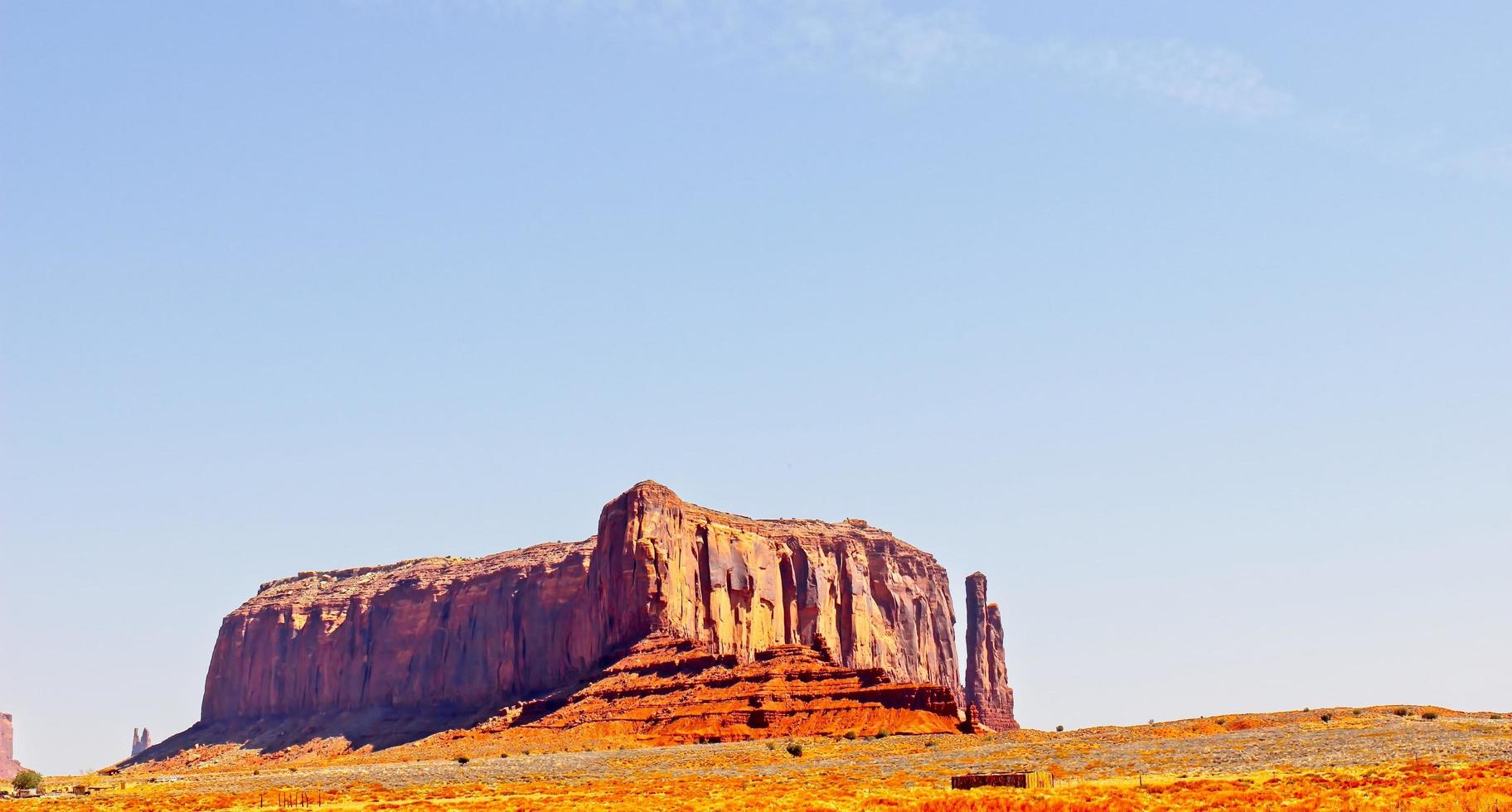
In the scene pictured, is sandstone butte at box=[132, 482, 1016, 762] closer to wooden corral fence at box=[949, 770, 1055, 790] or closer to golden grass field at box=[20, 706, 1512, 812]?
golden grass field at box=[20, 706, 1512, 812]

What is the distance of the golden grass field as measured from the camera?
51844 millimetres

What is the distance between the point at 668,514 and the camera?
510 ft

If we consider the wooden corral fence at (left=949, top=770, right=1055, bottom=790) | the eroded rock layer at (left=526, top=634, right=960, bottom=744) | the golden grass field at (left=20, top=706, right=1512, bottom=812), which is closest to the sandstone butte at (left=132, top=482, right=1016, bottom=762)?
the eroded rock layer at (left=526, top=634, right=960, bottom=744)

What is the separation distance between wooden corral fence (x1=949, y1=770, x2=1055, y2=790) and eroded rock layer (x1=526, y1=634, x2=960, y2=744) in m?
46.1

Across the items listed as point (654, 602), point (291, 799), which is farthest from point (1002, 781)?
point (654, 602)

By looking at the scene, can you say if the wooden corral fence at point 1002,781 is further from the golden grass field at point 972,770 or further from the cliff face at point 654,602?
the cliff face at point 654,602

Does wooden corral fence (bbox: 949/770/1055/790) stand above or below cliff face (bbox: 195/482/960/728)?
below

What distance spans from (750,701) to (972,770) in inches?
1835

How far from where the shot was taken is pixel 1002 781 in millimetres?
59188

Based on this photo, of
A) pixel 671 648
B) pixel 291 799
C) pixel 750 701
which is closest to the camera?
pixel 291 799

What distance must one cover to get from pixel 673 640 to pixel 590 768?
53784mm

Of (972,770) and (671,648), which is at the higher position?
(671,648)

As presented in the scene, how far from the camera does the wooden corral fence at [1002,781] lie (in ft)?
191

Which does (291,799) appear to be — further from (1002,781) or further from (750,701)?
(750,701)
